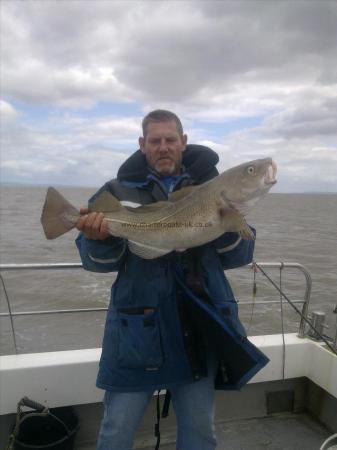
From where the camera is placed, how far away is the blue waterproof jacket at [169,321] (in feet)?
8.52

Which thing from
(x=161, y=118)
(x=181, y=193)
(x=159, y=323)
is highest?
(x=161, y=118)

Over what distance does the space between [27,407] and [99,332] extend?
6.61m

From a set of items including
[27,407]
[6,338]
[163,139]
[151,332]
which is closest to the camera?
[151,332]

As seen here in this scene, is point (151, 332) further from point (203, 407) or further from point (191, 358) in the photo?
point (203, 407)

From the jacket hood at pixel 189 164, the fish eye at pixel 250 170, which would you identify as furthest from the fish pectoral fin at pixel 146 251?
the fish eye at pixel 250 170

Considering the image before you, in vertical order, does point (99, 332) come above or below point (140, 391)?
below

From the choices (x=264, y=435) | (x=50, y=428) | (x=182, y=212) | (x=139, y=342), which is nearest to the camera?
(x=139, y=342)

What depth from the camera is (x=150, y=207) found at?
2.81m

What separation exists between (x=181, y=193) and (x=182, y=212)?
0.13m

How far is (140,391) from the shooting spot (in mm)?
2629

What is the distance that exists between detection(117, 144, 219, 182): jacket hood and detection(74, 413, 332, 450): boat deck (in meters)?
2.61

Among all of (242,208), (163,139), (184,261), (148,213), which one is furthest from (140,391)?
(163,139)

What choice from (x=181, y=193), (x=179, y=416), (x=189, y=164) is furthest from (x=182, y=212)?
(x=179, y=416)

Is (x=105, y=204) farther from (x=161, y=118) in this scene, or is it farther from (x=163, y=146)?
(x=161, y=118)
